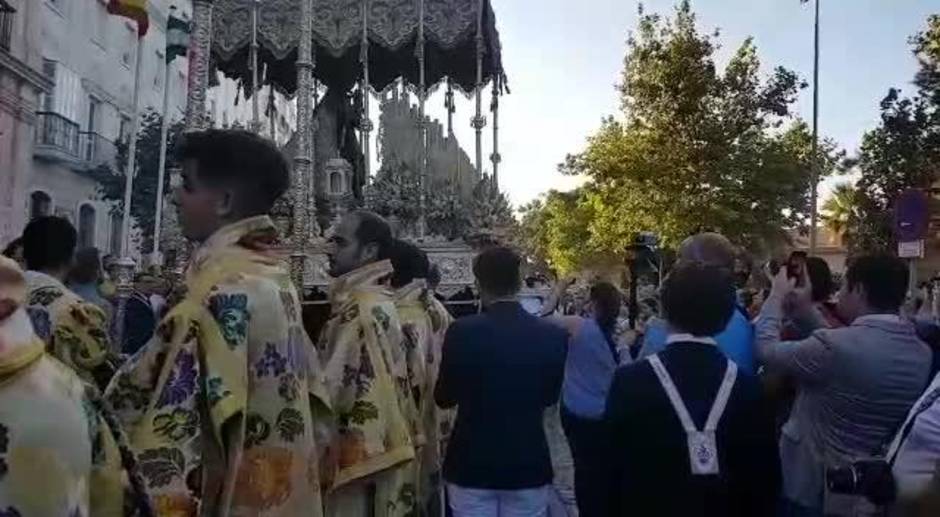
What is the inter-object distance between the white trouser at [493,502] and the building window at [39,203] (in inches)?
1004

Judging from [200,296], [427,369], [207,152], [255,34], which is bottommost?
[427,369]

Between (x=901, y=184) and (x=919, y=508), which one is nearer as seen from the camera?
(x=919, y=508)

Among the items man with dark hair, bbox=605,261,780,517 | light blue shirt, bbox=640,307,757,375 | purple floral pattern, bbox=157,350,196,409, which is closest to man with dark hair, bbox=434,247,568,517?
light blue shirt, bbox=640,307,757,375

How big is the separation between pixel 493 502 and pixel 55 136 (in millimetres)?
26660

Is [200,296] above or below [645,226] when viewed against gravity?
below

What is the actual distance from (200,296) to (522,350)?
7.03 ft

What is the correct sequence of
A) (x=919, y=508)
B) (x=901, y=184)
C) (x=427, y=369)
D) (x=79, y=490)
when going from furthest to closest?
(x=901, y=184), (x=427, y=369), (x=79, y=490), (x=919, y=508)

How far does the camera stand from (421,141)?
672 inches

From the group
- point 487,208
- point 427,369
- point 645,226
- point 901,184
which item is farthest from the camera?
point 645,226

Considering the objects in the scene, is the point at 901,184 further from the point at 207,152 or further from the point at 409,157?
the point at 207,152

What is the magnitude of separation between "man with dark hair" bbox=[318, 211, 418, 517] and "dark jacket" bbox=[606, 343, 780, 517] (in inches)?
42.3

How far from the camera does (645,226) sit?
28.5m

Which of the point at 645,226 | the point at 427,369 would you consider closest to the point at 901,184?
the point at 645,226

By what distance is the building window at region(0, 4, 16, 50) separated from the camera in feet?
79.0
